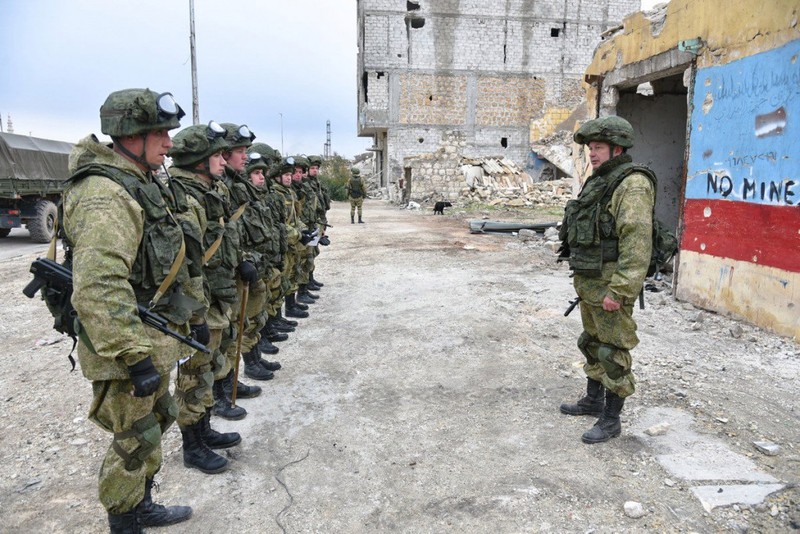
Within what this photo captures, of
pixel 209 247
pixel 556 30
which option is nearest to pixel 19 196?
pixel 209 247

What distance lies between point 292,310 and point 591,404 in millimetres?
3646

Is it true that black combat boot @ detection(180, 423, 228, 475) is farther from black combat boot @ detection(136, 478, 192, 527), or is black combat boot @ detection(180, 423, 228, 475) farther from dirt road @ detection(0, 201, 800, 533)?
black combat boot @ detection(136, 478, 192, 527)

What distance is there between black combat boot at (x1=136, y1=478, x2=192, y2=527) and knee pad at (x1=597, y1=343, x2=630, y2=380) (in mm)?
2421

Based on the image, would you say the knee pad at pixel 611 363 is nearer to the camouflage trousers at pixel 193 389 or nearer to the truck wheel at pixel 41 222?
the camouflage trousers at pixel 193 389

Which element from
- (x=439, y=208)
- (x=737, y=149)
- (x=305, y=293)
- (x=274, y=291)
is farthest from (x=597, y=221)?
(x=439, y=208)

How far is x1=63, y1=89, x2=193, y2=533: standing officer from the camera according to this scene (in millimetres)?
1924

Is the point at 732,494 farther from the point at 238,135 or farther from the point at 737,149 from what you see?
the point at 737,149

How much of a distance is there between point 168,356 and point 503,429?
2.08 meters

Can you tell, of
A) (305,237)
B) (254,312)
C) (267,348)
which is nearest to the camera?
(254,312)

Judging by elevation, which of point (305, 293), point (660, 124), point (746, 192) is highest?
point (660, 124)

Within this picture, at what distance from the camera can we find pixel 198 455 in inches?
114

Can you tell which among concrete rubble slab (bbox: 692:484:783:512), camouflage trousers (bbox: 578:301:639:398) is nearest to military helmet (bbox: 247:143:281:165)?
camouflage trousers (bbox: 578:301:639:398)

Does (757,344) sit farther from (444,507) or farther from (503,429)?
(444,507)

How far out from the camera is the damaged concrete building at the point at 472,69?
27297 mm
